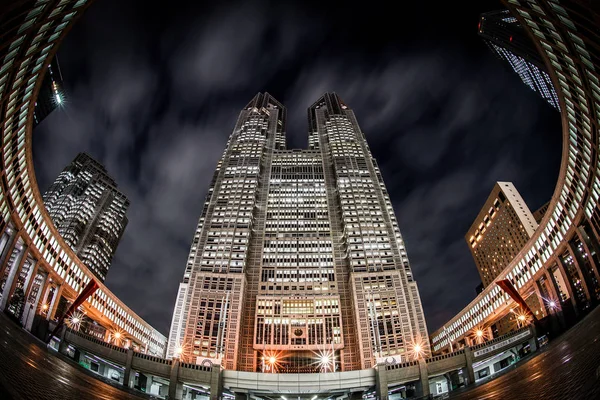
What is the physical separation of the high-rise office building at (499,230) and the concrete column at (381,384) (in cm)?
10848

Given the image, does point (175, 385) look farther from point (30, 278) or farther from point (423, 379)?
point (423, 379)

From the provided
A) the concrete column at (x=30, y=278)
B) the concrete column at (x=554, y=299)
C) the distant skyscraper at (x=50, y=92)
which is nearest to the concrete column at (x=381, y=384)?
the concrete column at (x=554, y=299)

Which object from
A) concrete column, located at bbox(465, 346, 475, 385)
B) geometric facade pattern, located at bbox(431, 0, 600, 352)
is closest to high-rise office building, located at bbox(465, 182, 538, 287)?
geometric facade pattern, located at bbox(431, 0, 600, 352)

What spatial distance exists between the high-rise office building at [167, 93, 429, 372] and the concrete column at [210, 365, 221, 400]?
87.7 ft

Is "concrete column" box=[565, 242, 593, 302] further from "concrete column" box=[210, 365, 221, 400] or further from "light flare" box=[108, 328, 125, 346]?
"light flare" box=[108, 328, 125, 346]

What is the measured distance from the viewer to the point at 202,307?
94312 mm

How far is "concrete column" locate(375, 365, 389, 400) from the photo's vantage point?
52.9 m

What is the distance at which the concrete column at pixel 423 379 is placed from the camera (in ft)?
174

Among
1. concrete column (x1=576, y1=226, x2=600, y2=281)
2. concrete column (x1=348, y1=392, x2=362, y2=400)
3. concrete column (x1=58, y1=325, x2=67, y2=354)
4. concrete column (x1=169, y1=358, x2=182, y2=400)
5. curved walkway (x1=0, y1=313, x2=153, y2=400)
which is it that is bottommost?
concrete column (x1=348, y1=392, x2=362, y2=400)

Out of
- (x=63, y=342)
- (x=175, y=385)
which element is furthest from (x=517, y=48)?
(x=63, y=342)

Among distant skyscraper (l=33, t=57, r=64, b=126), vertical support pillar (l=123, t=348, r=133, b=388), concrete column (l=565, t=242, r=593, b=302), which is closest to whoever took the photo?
vertical support pillar (l=123, t=348, r=133, b=388)

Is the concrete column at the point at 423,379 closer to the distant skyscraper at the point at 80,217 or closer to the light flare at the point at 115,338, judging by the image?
the light flare at the point at 115,338

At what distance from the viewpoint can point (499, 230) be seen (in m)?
153

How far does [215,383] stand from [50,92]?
15638cm
